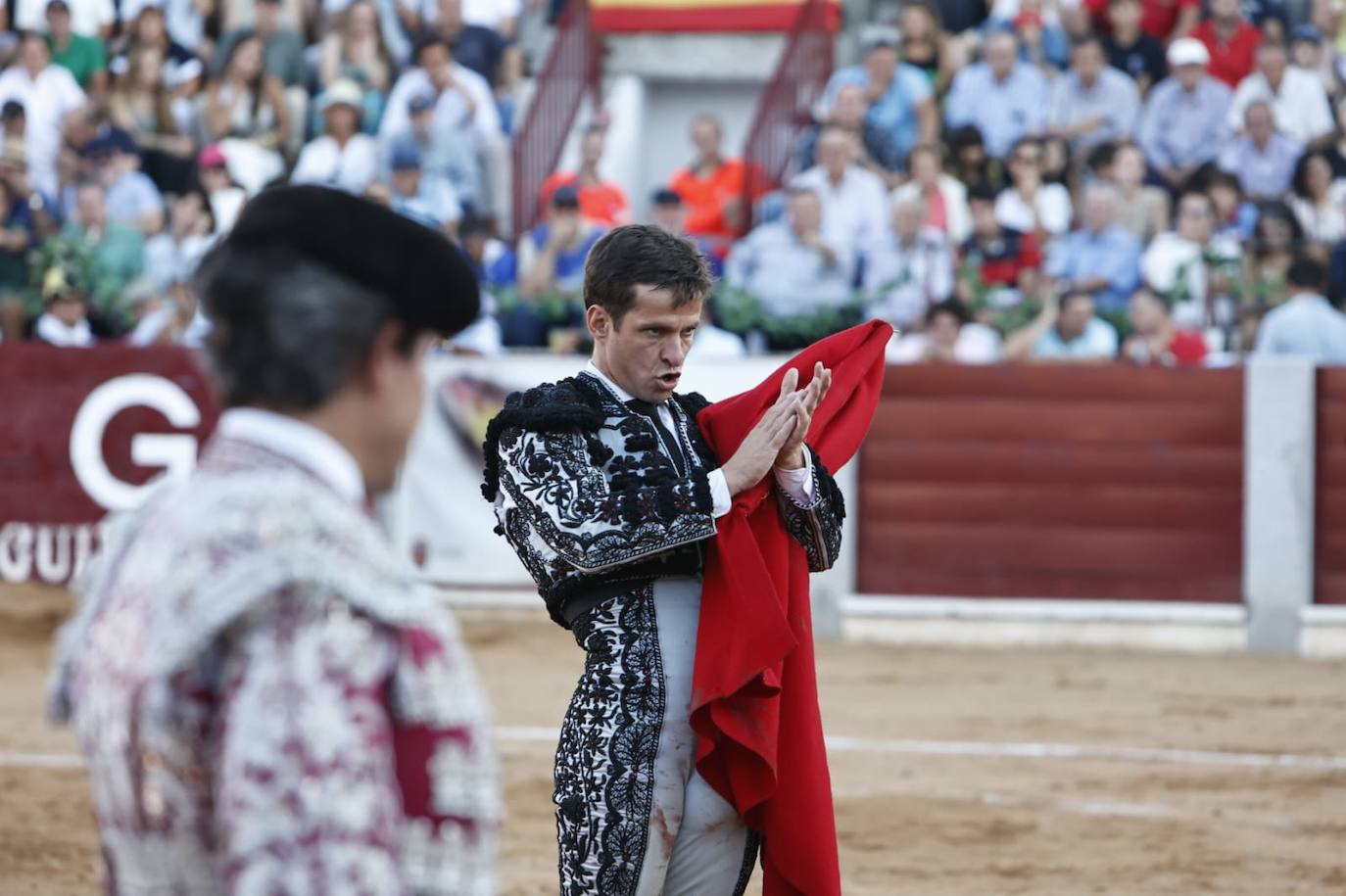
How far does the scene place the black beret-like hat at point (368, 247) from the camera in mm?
1496


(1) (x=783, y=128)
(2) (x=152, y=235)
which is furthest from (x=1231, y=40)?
(2) (x=152, y=235)

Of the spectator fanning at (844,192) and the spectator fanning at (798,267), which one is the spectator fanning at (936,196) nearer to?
the spectator fanning at (844,192)

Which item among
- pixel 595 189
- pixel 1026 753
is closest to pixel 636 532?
pixel 1026 753

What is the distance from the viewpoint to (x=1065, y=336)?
9.70 metres

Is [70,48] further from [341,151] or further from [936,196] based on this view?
[936,196]

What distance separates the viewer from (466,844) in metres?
1.44

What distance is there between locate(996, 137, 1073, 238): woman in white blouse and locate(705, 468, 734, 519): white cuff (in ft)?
26.5

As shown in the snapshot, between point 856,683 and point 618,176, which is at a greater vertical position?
point 618,176

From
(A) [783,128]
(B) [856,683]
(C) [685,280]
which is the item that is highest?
(A) [783,128]

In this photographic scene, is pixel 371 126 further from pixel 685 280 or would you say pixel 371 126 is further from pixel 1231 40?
pixel 685 280

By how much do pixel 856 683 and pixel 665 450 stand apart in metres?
5.43

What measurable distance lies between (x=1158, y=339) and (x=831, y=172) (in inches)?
82.3

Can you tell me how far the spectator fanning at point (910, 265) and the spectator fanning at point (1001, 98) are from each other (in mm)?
1416

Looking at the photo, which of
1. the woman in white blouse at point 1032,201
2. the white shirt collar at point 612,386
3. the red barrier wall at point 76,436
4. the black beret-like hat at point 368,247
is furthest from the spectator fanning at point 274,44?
the black beret-like hat at point 368,247
